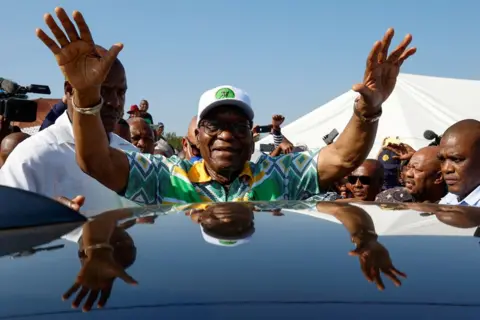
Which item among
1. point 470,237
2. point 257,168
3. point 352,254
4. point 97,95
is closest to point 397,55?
point 257,168

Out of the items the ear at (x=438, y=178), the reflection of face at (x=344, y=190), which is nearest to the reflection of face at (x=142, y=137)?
the reflection of face at (x=344, y=190)

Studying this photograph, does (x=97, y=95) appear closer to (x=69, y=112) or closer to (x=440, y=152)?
(x=69, y=112)

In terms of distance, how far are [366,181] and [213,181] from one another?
3.49 meters

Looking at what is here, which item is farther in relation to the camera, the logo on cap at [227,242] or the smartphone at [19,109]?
the smartphone at [19,109]

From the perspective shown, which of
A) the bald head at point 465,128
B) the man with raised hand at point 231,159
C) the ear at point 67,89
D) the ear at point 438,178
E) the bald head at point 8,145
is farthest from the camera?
the bald head at point 8,145

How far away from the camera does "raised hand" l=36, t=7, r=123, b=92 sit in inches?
96.9

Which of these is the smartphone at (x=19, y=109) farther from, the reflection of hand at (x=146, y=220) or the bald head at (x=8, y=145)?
the reflection of hand at (x=146, y=220)

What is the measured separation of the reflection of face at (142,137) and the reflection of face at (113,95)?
3373 millimetres

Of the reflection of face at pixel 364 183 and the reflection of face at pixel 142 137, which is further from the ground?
the reflection of face at pixel 142 137

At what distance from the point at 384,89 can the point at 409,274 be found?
1820 millimetres

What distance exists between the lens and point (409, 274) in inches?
45.2

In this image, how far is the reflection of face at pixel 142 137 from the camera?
22.4 ft

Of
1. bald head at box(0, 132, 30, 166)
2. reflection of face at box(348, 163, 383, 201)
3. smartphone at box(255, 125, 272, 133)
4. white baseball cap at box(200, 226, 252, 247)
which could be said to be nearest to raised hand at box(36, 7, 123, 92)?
white baseball cap at box(200, 226, 252, 247)

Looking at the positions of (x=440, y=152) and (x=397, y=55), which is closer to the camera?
(x=397, y=55)
